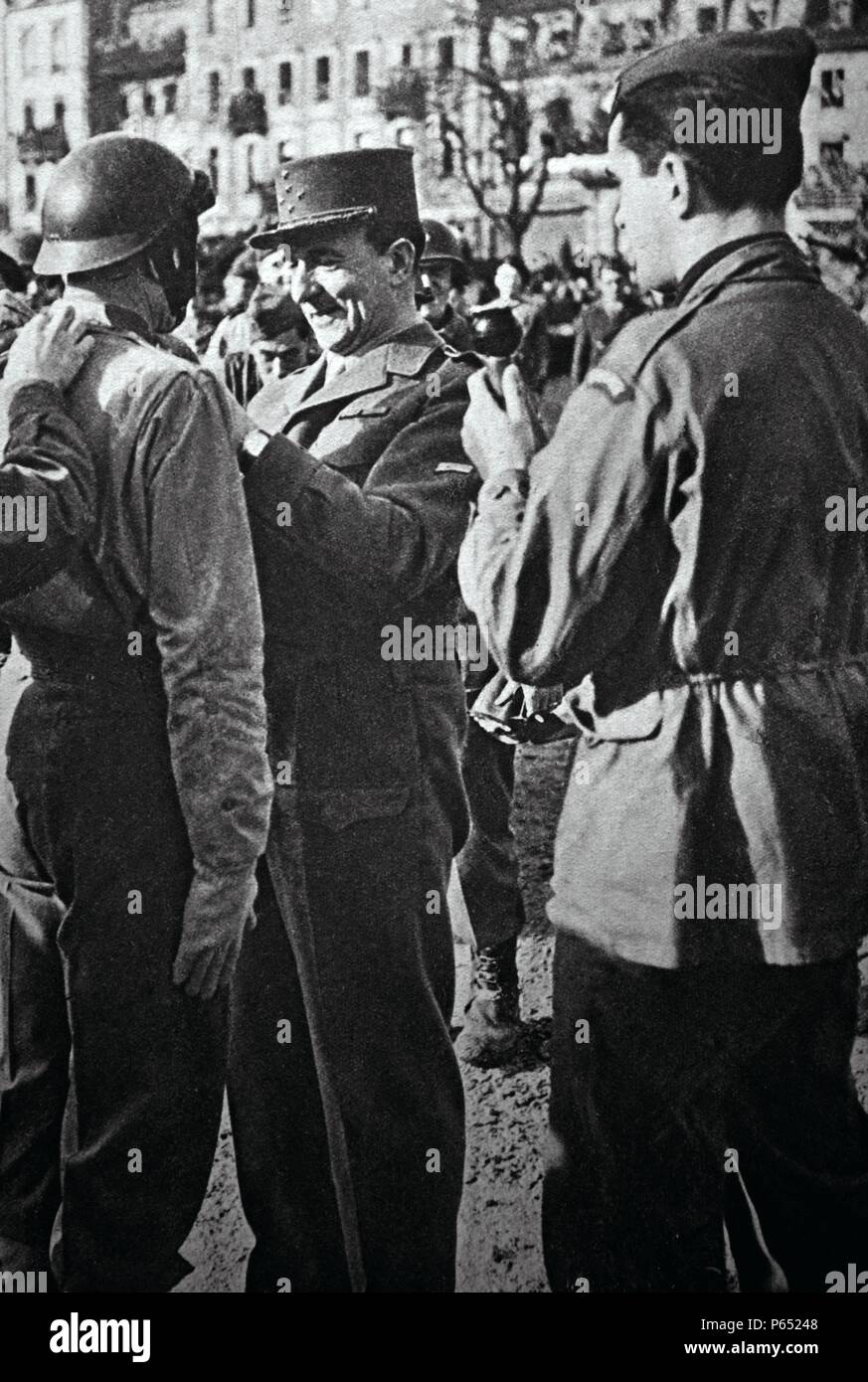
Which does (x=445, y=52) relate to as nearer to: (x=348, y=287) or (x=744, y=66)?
(x=348, y=287)

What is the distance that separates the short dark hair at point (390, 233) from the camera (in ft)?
11.3

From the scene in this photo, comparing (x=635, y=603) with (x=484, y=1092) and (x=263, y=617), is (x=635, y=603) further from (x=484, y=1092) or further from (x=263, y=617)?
(x=484, y=1092)

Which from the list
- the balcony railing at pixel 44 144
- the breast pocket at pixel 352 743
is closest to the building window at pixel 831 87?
the breast pocket at pixel 352 743

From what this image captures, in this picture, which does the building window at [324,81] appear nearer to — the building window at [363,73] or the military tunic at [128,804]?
the building window at [363,73]

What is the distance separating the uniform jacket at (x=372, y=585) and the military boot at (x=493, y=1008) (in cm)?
37

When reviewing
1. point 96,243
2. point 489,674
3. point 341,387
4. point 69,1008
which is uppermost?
point 96,243

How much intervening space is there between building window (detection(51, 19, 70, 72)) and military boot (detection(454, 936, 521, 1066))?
6.94 feet

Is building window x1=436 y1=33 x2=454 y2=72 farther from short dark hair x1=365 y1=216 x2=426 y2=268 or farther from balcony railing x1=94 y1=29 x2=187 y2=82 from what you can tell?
balcony railing x1=94 y1=29 x2=187 y2=82

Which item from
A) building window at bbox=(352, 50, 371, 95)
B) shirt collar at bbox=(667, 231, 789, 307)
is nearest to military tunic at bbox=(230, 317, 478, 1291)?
shirt collar at bbox=(667, 231, 789, 307)

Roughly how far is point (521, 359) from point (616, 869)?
1.11 metres

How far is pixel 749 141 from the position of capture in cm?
308

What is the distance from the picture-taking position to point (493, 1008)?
11.8ft

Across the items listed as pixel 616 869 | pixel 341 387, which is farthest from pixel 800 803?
pixel 341 387

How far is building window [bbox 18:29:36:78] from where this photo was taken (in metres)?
3.80
